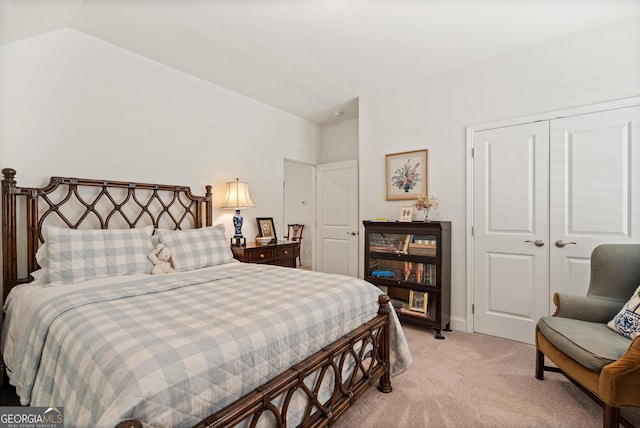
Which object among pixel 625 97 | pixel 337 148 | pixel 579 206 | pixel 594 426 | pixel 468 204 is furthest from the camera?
pixel 337 148

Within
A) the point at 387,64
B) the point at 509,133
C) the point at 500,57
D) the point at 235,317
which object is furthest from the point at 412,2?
the point at 235,317

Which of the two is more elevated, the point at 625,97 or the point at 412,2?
the point at 412,2

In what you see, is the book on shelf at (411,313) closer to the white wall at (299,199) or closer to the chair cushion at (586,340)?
the chair cushion at (586,340)

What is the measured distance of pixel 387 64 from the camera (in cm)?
309

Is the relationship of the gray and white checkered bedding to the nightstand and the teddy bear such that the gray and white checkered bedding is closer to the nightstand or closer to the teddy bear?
the teddy bear

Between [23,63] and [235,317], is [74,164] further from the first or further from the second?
[235,317]

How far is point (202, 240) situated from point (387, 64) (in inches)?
98.8

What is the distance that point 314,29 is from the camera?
8.10ft

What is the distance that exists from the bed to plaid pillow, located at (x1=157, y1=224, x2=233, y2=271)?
1 cm

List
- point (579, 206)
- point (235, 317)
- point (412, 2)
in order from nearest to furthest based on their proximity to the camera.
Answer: point (235, 317) → point (412, 2) → point (579, 206)

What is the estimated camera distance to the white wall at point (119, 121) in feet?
7.34

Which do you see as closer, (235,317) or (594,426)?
(235,317)

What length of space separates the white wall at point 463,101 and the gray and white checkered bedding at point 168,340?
1790mm

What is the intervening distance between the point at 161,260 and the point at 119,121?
1339mm
